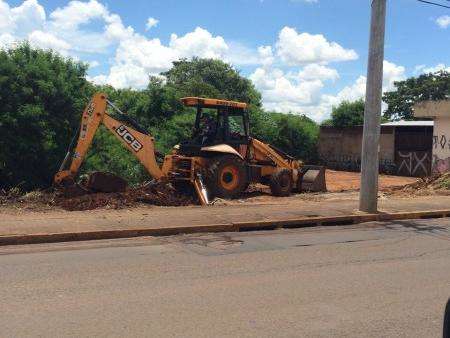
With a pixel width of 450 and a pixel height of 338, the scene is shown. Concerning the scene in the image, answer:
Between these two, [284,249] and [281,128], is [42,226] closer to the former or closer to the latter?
[284,249]

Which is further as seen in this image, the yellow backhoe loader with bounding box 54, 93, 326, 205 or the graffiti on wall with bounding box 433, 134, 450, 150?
the graffiti on wall with bounding box 433, 134, 450, 150

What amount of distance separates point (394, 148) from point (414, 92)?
123 feet

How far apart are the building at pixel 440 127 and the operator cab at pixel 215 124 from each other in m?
10.0

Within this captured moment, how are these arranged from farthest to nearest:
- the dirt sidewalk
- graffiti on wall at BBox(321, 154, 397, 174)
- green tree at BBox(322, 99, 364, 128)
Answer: green tree at BBox(322, 99, 364, 128) → graffiti on wall at BBox(321, 154, 397, 174) → the dirt sidewalk

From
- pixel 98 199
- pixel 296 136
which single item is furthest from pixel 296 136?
pixel 98 199

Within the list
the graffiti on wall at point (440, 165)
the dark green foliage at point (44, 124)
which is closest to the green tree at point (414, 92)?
the graffiti on wall at point (440, 165)

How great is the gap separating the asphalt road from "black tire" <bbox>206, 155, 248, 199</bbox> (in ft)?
17.6

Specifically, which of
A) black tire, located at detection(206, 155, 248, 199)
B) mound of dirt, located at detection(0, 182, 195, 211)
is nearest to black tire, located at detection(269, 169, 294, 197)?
black tire, located at detection(206, 155, 248, 199)

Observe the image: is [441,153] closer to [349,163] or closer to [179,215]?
[349,163]

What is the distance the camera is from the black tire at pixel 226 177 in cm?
1638

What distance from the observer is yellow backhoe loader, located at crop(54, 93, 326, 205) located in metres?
15.3

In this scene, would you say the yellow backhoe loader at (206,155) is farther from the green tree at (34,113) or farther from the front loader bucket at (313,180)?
the green tree at (34,113)

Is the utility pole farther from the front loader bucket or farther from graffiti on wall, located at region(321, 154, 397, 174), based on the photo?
graffiti on wall, located at region(321, 154, 397, 174)

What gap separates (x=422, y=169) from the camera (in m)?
32.9
